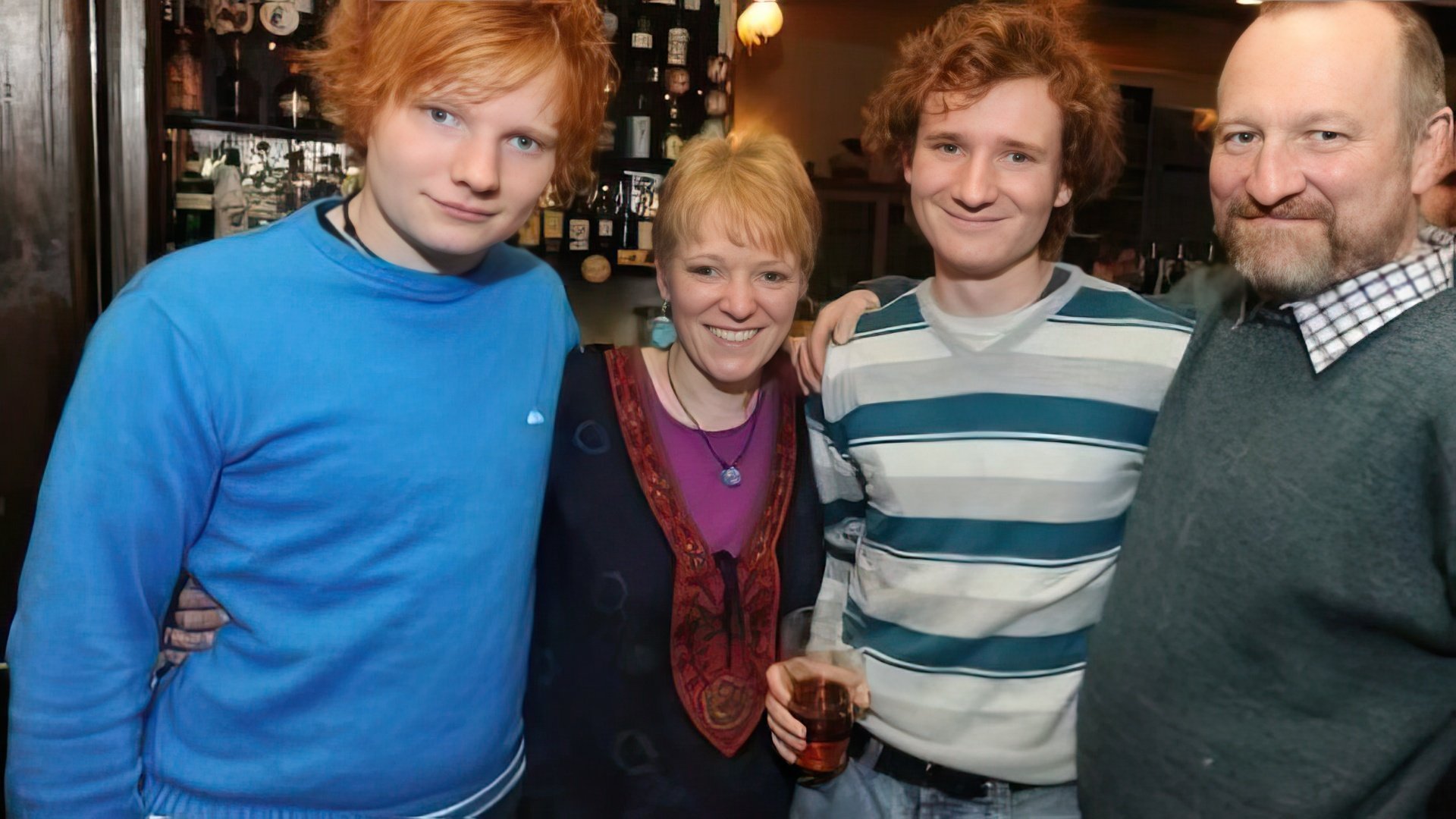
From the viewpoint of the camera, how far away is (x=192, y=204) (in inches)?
79.0

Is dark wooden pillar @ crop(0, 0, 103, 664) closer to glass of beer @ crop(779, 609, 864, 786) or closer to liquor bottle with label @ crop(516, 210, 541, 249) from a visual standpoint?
liquor bottle with label @ crop(516, 210, 541, 249)

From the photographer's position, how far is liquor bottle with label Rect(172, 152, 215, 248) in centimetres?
200

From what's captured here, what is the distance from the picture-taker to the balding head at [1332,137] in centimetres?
84

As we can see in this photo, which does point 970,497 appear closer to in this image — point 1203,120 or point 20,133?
point 1203,120

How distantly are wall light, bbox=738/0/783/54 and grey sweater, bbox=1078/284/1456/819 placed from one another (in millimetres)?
1857

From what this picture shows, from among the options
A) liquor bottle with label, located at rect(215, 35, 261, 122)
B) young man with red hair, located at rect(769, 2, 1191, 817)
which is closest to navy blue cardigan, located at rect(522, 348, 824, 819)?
young man with red hair, located at rect(769, 2, 1191, 817)

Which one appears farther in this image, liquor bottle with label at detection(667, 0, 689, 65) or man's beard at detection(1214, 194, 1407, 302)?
liquor bottle with label at detection(667, 0, 689, 65)

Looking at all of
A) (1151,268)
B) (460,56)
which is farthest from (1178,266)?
(460,56)

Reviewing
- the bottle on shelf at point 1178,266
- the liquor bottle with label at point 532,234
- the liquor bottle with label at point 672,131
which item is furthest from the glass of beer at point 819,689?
the liquor bottle with label at point 672,131

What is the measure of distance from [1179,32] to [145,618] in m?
1.75

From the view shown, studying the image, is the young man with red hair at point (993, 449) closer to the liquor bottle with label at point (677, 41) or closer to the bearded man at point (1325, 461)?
the bearded man at point (1325, 461)

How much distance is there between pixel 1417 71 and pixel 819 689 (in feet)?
2.54

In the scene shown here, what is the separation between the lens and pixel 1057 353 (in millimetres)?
Result: 1065

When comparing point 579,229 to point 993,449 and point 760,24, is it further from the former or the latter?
point 993,449
